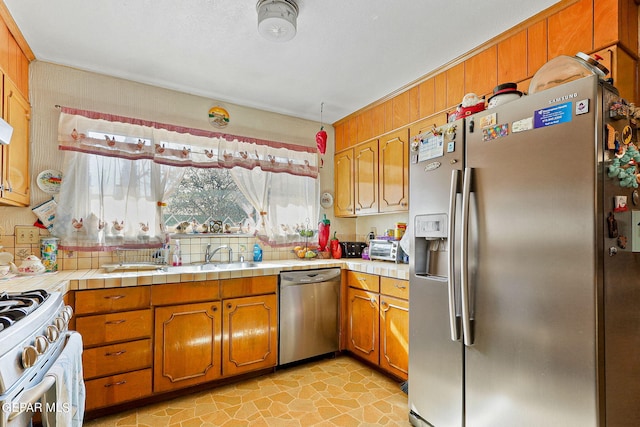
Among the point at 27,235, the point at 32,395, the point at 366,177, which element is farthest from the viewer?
the point at 366,177

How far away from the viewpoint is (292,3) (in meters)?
1.76

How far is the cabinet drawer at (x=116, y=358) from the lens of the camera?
200 cm

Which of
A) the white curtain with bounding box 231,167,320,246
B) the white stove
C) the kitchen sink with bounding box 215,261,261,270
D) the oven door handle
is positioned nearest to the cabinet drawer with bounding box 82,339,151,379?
the white stove

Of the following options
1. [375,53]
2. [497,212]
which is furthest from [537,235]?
[375,53]

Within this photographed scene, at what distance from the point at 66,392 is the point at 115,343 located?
105cm

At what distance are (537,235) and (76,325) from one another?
8.40 ft

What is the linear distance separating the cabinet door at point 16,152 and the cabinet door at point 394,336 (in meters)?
2.65

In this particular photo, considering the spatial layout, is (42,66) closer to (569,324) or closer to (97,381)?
(97,381)

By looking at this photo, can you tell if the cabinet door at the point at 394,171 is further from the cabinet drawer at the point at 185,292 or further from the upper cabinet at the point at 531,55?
the cabinet drawer at the point at 185,292

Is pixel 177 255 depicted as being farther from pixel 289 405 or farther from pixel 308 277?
pixel 289 405

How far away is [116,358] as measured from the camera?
6.83ft

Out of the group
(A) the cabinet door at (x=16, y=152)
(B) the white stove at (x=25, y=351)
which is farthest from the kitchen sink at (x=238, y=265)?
(B) the white stove at (x=25, y=351)

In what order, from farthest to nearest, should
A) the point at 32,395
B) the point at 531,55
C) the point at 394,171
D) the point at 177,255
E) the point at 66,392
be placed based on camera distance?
1. the point at 394,171
2. the point at 177,255
3. the point at 531,55
4. the point at 66,392
5. the point at 32,395

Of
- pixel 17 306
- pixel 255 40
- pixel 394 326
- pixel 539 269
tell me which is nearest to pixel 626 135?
pixel 539 269
